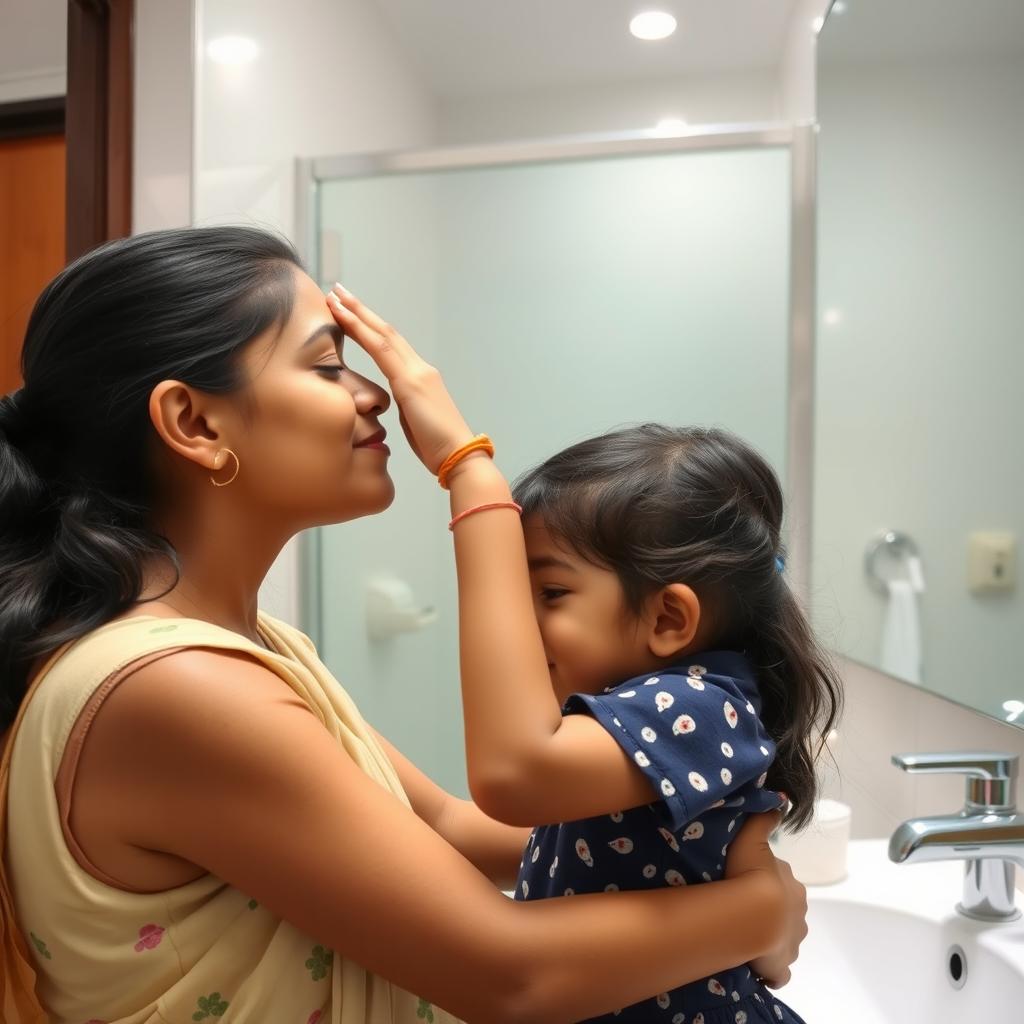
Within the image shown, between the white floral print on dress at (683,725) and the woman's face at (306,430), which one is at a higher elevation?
the woman's face at (306,430)

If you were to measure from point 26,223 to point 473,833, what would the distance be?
167cm

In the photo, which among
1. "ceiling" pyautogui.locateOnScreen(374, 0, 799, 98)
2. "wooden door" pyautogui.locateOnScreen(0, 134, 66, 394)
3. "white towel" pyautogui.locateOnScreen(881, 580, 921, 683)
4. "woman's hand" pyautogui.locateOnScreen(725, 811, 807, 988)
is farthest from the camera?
"ceiling" pyautogui.locateOnScreen(374, 0, 799, 98)

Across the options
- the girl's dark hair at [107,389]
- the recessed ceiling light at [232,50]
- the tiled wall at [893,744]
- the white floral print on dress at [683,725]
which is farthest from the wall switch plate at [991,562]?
the recessed ceiling light at [232,50]

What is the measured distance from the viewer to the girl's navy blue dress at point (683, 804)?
27.4 inches

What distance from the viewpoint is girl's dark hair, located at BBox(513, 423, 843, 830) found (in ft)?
2.59

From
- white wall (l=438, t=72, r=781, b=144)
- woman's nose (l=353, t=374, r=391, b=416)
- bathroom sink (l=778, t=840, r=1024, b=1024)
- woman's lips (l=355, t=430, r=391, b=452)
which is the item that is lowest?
bathroom sink (l=778, t=840, r=1024, b=1024)

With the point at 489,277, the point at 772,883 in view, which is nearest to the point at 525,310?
the point at 489,277

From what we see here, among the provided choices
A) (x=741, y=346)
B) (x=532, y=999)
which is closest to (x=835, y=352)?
(x=741, y=346)

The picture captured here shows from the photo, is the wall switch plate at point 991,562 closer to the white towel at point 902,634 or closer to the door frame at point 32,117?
the white towel at point 902,634

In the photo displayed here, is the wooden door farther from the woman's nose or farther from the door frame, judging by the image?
the woman's nose

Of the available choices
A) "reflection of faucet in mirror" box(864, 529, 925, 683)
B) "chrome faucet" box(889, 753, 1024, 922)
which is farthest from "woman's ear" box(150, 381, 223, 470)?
"reflection of faucet in mirror" box(864, 529, 925, 683)

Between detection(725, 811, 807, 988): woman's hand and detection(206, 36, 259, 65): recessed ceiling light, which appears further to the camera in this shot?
detection(206, 36, 259, 65): recessed ceiling light

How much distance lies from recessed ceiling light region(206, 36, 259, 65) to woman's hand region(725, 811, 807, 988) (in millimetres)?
1581

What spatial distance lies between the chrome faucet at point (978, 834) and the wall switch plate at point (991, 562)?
7.9 inches
